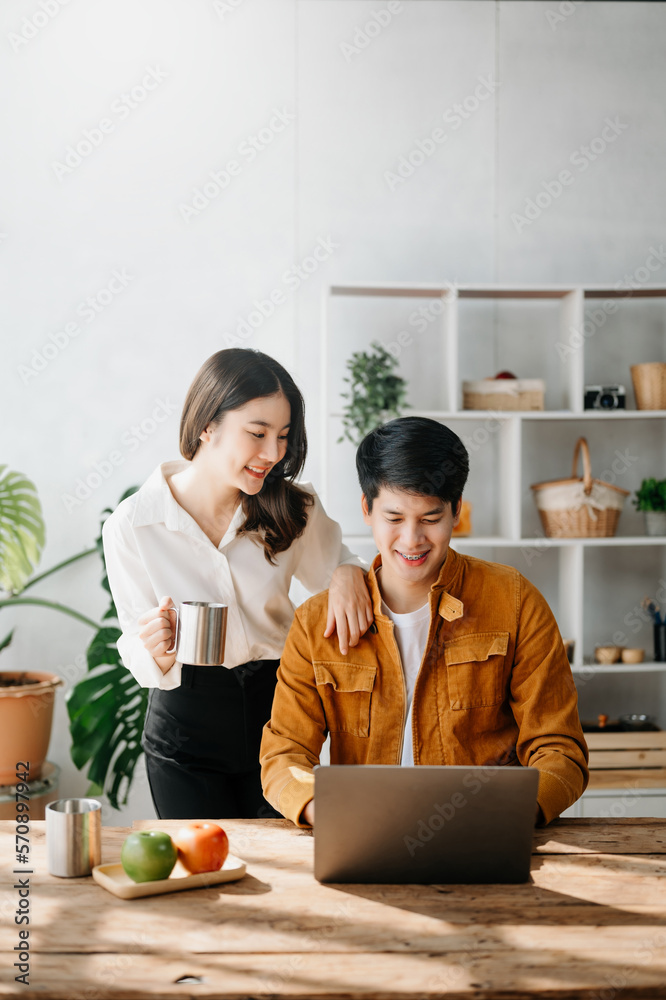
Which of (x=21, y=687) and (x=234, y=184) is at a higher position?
(x=234, y=184)

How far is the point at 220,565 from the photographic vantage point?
1.97 m

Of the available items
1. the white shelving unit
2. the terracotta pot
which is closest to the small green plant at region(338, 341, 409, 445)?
the white shelving unit

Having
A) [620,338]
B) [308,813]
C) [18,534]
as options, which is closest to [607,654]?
[620,338]

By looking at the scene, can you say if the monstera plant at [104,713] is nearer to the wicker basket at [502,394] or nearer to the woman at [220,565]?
the woman at [220,565]

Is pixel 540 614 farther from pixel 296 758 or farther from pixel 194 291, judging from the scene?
pixel 194 291

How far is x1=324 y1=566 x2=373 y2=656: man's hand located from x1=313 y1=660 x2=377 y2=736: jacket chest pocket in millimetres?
40

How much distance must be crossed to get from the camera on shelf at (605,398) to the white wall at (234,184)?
0.53 metres

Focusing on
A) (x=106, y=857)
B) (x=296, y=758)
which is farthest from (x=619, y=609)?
(x=106, y=857)

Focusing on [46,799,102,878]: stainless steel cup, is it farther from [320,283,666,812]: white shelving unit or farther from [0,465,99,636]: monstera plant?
→ [320,283,666,812]: white shelving unit

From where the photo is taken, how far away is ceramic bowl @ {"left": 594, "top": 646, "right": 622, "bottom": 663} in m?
3.17

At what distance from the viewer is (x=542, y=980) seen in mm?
1001

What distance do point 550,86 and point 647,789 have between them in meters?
2.72

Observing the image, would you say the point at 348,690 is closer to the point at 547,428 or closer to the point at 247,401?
the point at 247,401

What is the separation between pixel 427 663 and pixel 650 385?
2015 mm
